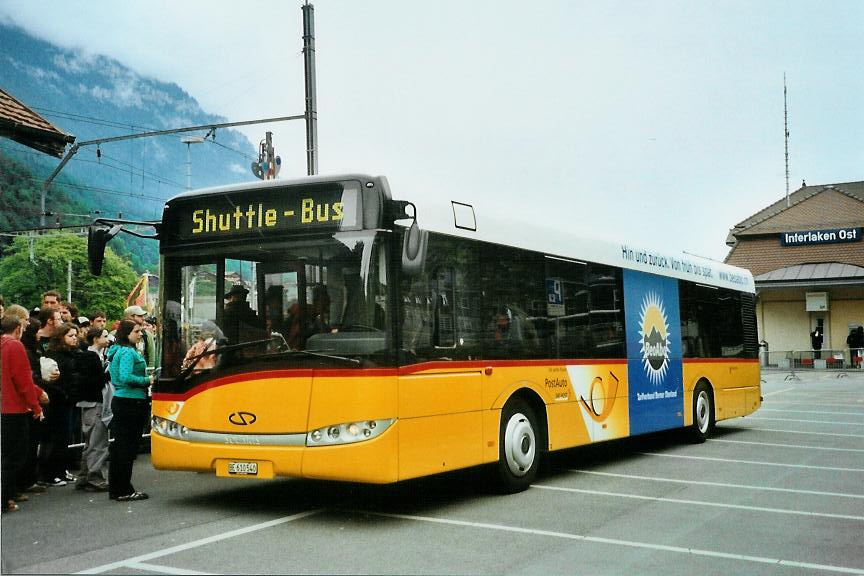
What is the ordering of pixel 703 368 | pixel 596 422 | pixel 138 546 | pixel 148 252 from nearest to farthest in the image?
1. pixel 138 546
2. pixel 596 422
3. pixel 703 368
4. pixel 148 252

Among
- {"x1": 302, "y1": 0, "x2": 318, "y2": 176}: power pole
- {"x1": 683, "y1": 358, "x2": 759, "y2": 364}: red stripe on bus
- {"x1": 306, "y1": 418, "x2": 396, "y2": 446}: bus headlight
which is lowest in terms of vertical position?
{"x1": 306, "y1": 418, "x2": 396, "y2": 446}: bus headlight

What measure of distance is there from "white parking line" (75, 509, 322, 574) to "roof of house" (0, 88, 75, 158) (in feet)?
20.8

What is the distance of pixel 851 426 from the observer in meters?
17.5

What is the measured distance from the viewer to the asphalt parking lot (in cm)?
635

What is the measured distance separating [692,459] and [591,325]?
268cm

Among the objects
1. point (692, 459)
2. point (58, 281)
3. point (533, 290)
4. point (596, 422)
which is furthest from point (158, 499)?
point (58, 281)

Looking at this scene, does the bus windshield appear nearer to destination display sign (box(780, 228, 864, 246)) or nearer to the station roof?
the station roof

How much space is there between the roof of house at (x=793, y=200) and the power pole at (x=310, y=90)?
40.5 m

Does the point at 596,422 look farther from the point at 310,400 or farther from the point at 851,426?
the point at 851,426

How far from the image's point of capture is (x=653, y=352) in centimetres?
1305

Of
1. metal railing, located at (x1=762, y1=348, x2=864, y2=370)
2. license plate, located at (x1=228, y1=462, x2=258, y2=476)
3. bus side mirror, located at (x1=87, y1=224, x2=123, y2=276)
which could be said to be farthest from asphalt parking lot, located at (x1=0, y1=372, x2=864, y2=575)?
metal railing, located at (x1=762, y1=348, x2=864, y2=370)

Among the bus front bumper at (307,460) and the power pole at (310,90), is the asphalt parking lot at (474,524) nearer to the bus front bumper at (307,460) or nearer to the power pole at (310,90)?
the bus front bumper at (307,460)

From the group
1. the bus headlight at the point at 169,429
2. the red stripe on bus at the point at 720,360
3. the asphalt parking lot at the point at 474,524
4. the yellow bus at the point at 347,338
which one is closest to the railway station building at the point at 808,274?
the red stripe on bus at the point at 720,360

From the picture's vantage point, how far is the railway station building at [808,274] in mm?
47406
